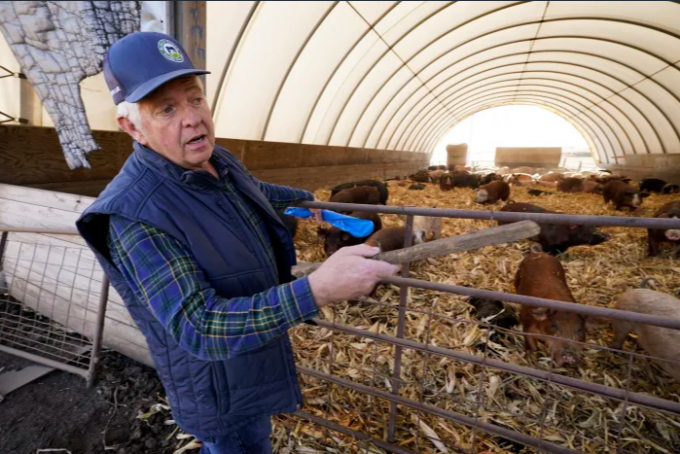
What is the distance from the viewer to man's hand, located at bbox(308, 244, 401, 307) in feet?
4.22

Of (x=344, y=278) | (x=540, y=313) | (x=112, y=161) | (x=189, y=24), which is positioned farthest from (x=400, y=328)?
(x=112, y=161)

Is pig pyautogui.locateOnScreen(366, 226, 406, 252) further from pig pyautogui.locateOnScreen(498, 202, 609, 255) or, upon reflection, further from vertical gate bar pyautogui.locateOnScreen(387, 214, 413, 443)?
vertical gate bar pyautogui.locateOnScreen(387, 214, 413, 443)

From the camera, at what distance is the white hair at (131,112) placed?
146 cm

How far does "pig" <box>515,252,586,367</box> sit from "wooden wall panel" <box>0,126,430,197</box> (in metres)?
6.45

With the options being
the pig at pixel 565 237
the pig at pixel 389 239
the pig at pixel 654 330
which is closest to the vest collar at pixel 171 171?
the pig at pixel 654 330

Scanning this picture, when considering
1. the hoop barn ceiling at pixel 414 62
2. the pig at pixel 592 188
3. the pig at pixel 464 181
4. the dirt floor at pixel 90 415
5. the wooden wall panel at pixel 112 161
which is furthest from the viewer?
→ the pig at pixel 464 181

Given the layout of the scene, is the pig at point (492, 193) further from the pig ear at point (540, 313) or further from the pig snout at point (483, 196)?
the pig ear at point (540, 313)

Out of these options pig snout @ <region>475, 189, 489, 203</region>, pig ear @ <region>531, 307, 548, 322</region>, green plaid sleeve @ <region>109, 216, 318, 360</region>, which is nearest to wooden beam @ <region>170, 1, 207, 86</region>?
green plaid sleeve @ <region>109, 216, 318, 360</region>

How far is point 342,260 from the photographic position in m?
1.35

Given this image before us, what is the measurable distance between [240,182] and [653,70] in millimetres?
17377

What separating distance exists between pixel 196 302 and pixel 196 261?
192 mm

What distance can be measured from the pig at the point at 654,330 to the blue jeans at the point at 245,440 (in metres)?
3.54

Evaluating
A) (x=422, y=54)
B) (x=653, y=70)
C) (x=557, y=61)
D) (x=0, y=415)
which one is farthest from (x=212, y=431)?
(x=557, y=61)

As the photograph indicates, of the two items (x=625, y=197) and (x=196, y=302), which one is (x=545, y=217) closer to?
(x=196, y=302)
